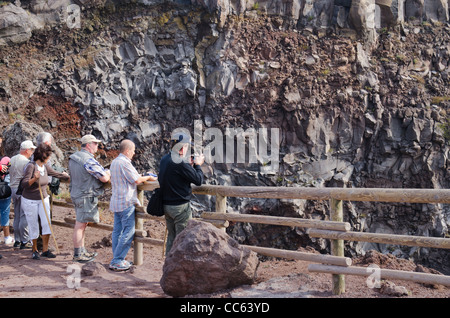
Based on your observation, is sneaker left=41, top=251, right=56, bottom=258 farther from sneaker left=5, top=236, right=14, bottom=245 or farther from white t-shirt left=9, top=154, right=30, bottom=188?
sneaker left=5, top=236, right=14, bottom=245

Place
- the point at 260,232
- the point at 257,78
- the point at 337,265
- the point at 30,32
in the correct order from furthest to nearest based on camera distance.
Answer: the point at 257,78, the point at 260,232, the point at 30,32, the point at 337,265

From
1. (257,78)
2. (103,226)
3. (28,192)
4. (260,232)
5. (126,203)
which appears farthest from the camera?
(257,78)

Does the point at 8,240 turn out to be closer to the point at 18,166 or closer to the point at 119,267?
the point at 18,166

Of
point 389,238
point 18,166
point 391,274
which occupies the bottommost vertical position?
point 391,274

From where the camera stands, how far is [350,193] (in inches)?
204

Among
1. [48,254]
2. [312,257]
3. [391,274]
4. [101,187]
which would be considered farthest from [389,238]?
[48,254]

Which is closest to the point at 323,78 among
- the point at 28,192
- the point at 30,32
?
the point at 30,32

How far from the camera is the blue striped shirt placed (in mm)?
6250

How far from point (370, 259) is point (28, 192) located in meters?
5.58

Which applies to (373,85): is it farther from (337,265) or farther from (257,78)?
A: (337,265)

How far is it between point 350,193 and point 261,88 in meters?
19.1

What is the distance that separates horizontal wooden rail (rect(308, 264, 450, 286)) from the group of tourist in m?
1.88

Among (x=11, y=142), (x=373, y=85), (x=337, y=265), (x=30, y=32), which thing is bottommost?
(x=337, y=265)

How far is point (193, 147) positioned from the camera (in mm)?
22719
